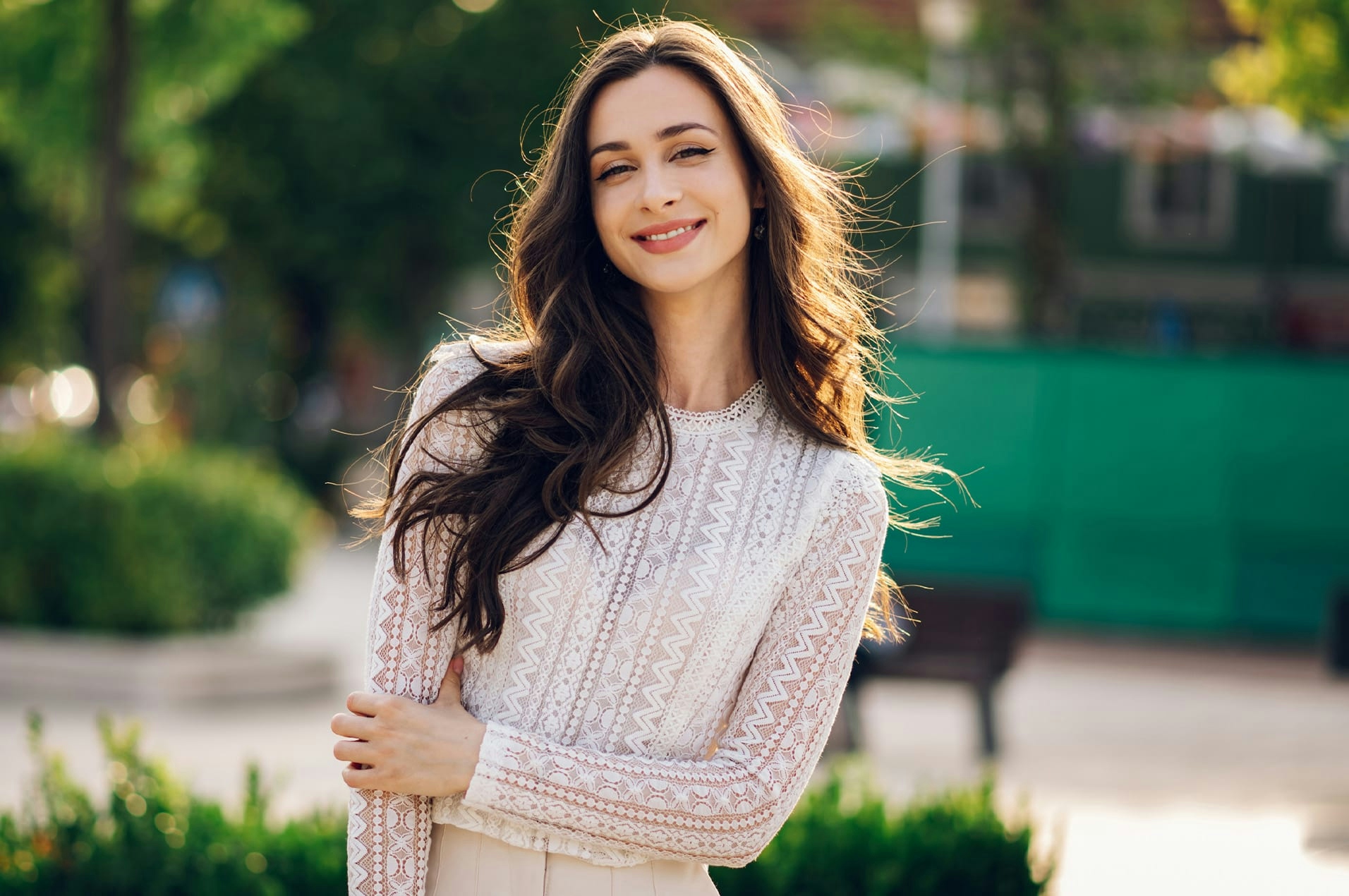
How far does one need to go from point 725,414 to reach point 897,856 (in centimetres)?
187

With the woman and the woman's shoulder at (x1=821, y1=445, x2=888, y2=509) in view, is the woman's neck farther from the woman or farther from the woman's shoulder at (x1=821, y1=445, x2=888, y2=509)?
the woman's shoulder at (x1=821, y1=445, x2=888, y2=509)

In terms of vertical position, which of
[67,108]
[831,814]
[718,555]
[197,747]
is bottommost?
[197,747]

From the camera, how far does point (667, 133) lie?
2494 mm

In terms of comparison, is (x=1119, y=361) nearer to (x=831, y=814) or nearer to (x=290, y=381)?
(x=831, y=814)

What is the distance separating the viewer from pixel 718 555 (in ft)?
8.04

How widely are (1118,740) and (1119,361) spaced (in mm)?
5036

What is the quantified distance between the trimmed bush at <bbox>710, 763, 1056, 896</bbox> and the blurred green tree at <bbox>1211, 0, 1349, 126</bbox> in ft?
34.5

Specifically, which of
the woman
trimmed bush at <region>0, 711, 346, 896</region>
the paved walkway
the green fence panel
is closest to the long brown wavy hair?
the woman

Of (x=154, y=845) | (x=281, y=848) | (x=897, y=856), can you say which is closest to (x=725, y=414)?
(x=897, y=856)

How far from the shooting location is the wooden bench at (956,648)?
8.73 meters

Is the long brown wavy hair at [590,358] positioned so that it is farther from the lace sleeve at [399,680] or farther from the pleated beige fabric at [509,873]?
the pleated beige fabric at [509,873]

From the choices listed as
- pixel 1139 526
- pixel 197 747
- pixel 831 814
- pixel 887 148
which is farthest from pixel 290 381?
pixel 831 814

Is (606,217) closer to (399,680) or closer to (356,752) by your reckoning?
(399,680)

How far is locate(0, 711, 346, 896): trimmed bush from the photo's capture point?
3912 mm
